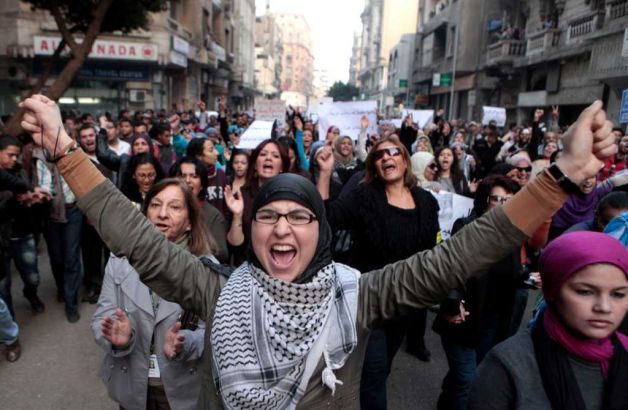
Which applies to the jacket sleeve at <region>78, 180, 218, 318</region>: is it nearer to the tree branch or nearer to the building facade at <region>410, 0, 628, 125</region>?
the tree branch

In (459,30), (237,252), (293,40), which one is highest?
(293,40)

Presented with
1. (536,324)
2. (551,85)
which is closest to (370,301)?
(536,324)

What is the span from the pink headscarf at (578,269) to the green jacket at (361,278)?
0.72 ft

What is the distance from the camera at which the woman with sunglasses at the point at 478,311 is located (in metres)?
2.87

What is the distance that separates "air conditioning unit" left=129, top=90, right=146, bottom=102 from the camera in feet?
72.5

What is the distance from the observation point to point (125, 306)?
7.50 ft

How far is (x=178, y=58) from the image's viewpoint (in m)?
22.3

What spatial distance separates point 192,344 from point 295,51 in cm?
13683

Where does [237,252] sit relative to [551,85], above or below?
below

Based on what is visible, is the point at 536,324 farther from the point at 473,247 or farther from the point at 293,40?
the point at 293,40

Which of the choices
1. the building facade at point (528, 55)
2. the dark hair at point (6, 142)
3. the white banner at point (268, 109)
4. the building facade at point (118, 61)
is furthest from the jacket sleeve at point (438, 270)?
the building facade at point (118, 61)

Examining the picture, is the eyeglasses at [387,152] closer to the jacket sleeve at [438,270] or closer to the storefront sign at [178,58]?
the jacket sleeve at [438,270]

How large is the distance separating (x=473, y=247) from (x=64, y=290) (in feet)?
14.8

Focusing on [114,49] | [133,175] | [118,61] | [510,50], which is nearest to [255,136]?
[133,175]
